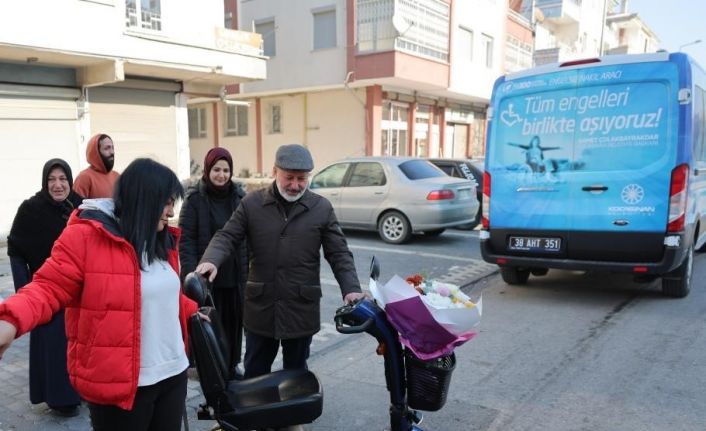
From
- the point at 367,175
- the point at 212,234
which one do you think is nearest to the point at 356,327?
the point at 212,234

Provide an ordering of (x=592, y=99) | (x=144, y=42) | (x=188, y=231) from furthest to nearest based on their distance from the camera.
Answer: (x=144, y=42) → (x=592, y=99) → (x=188, y=231)

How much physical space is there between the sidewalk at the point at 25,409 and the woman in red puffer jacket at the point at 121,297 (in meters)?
1.44

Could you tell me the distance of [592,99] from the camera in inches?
221

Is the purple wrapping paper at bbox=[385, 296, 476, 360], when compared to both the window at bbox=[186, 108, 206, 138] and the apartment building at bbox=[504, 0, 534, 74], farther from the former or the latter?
the window at bbox=[186, 108, 206, 138]

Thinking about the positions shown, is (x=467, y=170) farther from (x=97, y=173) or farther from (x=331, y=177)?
(x=97, y=173)

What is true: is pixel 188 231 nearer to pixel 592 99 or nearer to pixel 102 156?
pixel 102 156

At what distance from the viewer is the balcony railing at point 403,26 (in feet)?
57.3

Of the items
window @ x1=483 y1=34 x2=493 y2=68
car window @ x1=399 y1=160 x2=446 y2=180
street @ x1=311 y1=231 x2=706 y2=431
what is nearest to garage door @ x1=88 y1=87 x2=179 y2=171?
car window @ x1=399 y1=160 x2=446 y2=180

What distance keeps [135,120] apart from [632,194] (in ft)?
35.2

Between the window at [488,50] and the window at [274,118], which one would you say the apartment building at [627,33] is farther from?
the window at [274,118]

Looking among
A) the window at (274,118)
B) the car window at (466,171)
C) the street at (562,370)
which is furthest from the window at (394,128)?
the street at (562,370)

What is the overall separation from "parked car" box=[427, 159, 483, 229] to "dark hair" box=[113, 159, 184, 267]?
9.58 m

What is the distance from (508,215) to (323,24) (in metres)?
15.3

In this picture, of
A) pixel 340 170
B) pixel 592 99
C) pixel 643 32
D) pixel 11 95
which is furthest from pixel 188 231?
pixel 643 32
